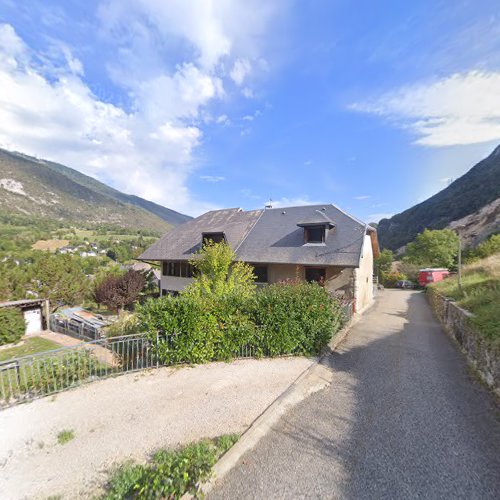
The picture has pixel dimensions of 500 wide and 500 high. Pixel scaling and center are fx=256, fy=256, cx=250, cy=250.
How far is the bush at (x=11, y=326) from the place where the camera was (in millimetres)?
16469

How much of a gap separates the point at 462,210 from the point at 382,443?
7523cm

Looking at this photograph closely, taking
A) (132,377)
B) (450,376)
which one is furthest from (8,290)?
(450,376)

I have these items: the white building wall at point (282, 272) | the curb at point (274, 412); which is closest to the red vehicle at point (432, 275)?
the white building wall at point (282, 272)

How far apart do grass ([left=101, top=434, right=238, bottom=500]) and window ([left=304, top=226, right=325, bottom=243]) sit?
43.7 ft

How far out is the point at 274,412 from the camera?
509cm

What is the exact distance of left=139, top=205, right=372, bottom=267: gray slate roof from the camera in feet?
48.8

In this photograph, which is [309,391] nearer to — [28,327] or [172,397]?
[172,397]

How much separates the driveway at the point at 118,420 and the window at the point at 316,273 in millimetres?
8919

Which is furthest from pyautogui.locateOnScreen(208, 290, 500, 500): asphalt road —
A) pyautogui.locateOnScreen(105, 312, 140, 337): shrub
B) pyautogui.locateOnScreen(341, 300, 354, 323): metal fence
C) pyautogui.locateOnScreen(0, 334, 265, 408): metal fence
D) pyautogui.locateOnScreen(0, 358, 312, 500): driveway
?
pyautogui.locateOnScreen(105, 312, 140, 337): shrub

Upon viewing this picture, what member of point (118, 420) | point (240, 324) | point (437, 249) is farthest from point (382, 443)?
point (437, 249)

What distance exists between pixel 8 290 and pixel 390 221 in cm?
A: 10399

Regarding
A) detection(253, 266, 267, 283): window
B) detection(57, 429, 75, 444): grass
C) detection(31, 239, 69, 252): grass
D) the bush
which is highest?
detection(31, 239, 69, 252): grass

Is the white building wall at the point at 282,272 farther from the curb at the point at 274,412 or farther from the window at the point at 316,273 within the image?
the curb at the point at 274,412

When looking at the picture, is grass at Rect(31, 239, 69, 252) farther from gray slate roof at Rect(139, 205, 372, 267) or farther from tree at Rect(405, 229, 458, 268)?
tree at Rect(405, 229, 458, 268)
